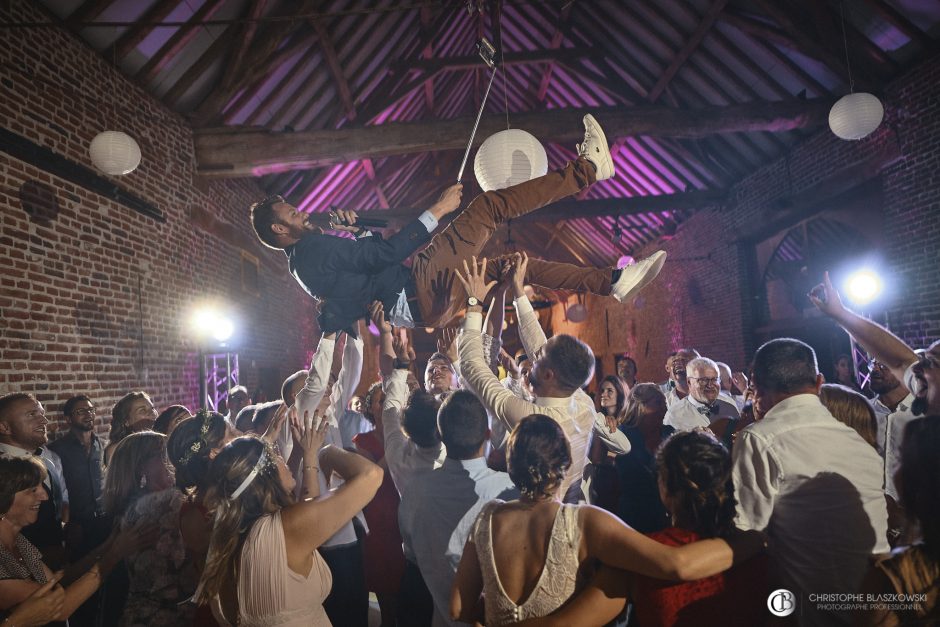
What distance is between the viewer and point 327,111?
736 centimetres

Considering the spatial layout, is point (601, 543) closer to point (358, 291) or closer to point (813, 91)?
point (358, 291)

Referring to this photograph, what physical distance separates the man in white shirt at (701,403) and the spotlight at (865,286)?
2.82 meters

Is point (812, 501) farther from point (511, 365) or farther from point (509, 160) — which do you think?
point (509, 160)

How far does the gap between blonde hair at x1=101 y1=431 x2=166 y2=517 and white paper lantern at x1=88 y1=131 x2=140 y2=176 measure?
93.0 inches

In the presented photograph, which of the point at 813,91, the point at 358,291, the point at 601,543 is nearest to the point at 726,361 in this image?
the point at 813,91

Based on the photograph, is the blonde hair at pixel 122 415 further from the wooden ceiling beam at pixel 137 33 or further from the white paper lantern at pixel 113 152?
the wooden ceiling beam at pixel 137 33

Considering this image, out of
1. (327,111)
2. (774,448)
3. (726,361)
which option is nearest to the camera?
(774,448)

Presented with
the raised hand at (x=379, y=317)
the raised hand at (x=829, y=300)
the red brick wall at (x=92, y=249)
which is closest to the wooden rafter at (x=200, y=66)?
the red brick wall at (x=92, y=249)

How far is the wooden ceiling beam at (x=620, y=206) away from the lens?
8688 millimetres

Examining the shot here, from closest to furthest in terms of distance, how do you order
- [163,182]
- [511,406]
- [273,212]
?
[511,406] < [273,212] < [163,182]

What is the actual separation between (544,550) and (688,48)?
6.76m

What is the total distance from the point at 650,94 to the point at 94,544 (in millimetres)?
7871

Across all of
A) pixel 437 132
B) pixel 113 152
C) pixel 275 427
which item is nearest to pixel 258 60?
pixel 437 132

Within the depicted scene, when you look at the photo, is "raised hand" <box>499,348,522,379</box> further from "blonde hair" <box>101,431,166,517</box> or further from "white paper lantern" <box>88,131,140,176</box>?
"white paper lantern" <box>88,131,140,176</box>
